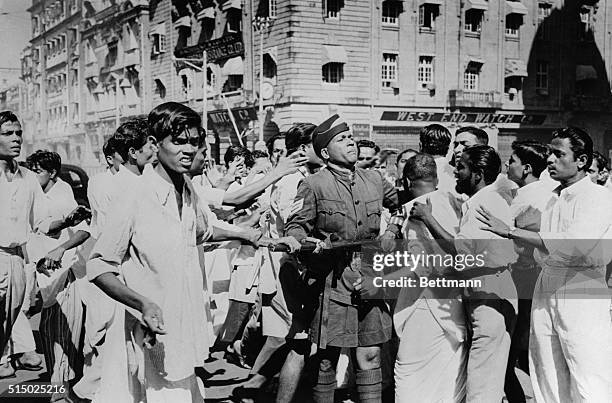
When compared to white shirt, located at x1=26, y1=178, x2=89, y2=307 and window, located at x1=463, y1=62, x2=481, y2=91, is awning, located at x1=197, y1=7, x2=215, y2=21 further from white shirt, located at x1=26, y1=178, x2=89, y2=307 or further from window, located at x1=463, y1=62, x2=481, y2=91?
window, located at x1=463, y1=62, x2=481, y2=91

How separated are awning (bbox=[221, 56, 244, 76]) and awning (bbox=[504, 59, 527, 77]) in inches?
61.5

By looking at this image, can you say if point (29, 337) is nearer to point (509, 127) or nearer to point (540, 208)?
point (540, 208)

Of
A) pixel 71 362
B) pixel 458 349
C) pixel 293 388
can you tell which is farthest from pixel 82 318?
pixel 458 349

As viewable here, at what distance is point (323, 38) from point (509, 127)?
4.18 ft

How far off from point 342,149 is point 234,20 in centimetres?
162

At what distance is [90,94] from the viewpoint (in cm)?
391

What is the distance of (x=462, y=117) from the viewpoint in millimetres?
4215

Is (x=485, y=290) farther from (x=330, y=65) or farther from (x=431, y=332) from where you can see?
(x=330, y=65)

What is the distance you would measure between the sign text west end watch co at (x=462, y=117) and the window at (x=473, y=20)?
507mm

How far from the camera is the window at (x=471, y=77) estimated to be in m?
4.08

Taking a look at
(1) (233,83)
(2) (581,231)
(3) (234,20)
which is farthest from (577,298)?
(3) (234,20)

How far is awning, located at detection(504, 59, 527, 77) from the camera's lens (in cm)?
396

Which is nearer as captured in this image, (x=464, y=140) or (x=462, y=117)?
(x=464, y=140)

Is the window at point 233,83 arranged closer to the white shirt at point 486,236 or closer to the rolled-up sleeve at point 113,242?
the white shirt at point 486,236
